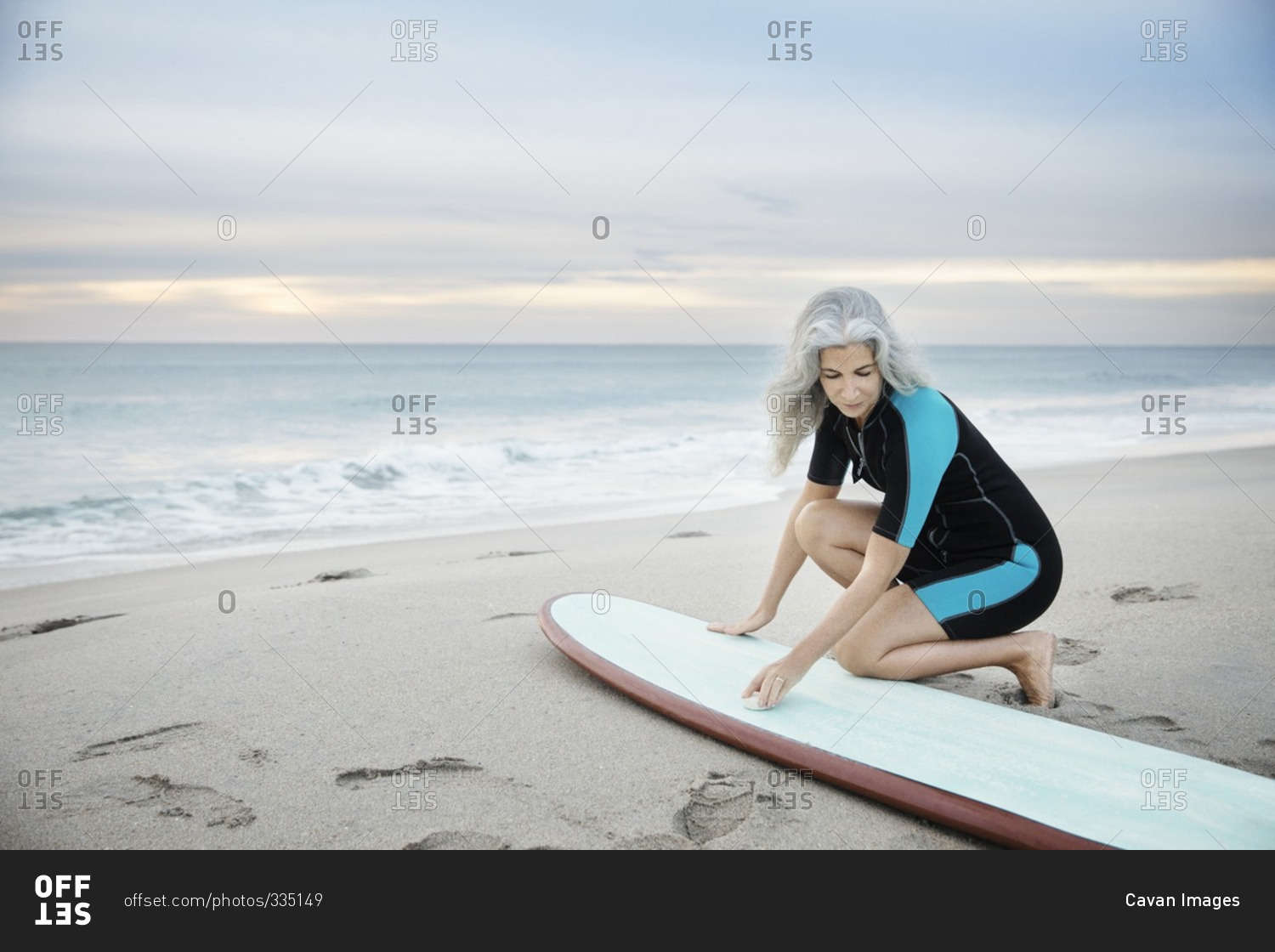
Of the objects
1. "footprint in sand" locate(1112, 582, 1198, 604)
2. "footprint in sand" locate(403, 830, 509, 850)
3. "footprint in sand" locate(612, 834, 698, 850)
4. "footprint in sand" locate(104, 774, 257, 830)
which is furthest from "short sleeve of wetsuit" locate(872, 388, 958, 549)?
"footprint in sand" locate(1112, 582, 1198, 604)

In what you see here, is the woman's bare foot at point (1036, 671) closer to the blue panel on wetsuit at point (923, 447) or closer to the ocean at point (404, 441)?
the blue panel on wetsuit at point (923, 447)

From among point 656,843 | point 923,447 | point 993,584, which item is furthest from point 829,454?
point 656,843

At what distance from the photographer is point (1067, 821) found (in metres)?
1.90

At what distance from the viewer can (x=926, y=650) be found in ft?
8.88

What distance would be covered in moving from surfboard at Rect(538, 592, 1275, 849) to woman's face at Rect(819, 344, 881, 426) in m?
0.84

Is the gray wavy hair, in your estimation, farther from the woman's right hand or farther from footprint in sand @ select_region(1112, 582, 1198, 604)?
footprint in sand @ select_region(1112, 582, 1198, 604)

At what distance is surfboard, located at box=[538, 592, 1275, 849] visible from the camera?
1896 millimetres

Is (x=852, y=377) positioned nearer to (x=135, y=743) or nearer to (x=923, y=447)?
(x=923, y=447)

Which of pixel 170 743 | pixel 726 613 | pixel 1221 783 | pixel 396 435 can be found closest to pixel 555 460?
pixel 396 435

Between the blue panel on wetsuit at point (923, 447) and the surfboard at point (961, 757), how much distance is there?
500 millimetres

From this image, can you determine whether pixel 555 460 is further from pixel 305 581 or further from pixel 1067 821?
pixel 1067 821

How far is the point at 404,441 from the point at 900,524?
10315 millimetres
